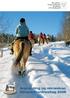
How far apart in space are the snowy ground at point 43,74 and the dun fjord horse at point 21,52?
34 mm

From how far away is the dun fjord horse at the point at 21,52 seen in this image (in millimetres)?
5211

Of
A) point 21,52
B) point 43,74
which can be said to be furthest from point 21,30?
point 43,74

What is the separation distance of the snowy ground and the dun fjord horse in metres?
0.03

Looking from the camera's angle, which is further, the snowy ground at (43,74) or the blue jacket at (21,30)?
the blue jacket at (21,30)

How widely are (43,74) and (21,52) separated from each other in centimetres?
18

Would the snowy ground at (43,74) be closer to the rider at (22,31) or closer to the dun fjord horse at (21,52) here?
the dun fjord horse at (21,52)

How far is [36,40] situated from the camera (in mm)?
5328

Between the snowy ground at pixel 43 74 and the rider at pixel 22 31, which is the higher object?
the rider at pixel 22 31

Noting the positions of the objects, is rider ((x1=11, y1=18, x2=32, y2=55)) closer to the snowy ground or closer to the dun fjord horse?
the dun fjord horse

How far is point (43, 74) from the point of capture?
520 cm

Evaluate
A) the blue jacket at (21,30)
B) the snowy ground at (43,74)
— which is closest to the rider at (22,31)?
the blue jacket at (21,30)

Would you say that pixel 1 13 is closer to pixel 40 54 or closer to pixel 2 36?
pixel 2 36

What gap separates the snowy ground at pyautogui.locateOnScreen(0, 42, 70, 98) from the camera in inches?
198
